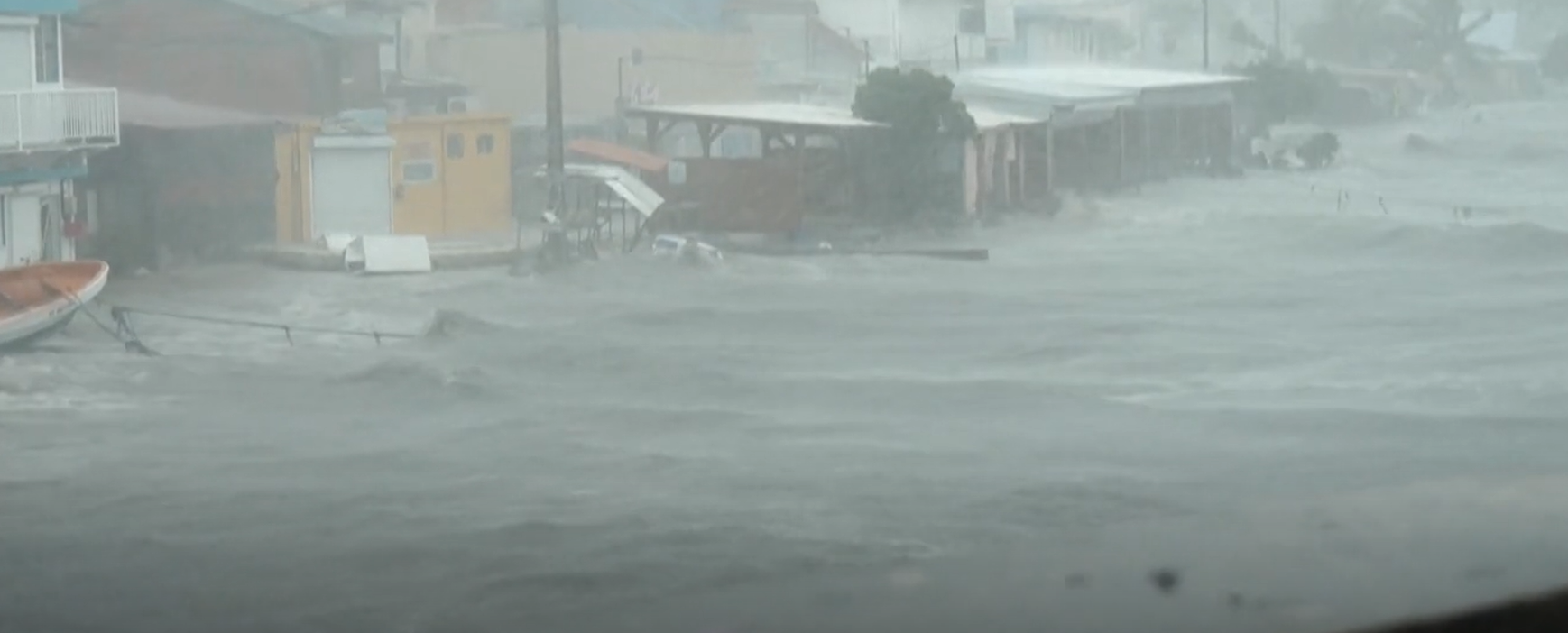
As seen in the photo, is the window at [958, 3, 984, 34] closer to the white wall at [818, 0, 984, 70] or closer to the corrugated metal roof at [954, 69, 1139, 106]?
the white wall at [818, 0, 984, 70]

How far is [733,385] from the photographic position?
453 centimetres

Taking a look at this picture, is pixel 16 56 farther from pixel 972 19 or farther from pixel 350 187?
pixel 972 19

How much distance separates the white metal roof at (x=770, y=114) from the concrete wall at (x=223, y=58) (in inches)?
37.5

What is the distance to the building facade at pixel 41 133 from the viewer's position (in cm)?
447

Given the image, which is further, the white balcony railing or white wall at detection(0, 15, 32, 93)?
white wall at detection(0, 15, 32, 93)

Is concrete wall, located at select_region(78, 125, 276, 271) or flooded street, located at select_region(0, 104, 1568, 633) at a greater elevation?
concrete wall, located at select_region(78, 125, 276, 271)

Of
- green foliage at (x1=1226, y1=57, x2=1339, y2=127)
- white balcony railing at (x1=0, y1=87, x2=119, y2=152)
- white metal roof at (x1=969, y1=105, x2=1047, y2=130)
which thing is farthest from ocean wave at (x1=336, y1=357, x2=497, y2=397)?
green foliage at (x1=1226, y1=57, x2=1339, y2=127)

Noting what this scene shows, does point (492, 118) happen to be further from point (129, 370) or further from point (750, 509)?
point (750, 509)

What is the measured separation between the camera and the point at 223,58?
6.47 metres

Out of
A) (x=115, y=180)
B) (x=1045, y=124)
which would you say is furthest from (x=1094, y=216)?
(x=115, y=180)

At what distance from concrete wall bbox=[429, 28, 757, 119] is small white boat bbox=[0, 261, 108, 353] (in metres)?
2.72

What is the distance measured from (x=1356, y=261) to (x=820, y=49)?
2.49 m

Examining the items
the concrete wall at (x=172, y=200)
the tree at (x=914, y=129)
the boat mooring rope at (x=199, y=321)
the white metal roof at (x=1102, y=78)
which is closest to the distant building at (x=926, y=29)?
the white metal roof at (x=1102, y=78)

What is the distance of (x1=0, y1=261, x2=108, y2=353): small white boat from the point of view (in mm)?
4164
